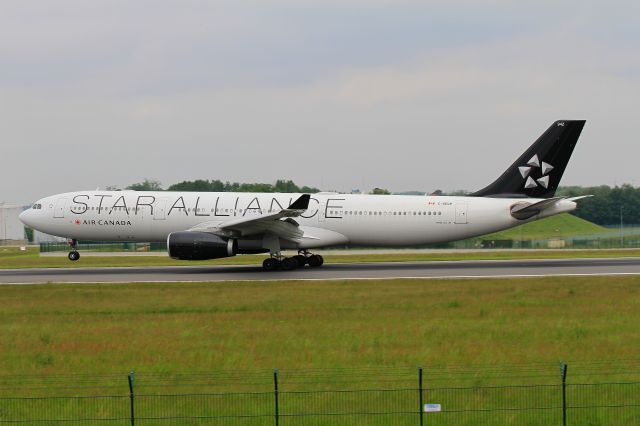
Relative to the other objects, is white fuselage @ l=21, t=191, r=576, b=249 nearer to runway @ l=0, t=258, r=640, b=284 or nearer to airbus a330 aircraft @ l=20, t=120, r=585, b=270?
airbus a330 aircraft @ l=20, t=120, r=585, b=270

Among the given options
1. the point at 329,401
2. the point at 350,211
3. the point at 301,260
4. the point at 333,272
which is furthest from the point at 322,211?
the point at 329,401

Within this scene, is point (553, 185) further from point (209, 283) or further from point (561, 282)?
point (209, 283)

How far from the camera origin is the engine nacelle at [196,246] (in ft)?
125

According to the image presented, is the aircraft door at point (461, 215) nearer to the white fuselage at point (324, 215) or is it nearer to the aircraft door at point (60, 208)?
the white fuselage at point (324, 215)

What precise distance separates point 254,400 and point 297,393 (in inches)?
30.4

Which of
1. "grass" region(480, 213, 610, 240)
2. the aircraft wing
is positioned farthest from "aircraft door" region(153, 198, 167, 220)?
"grass" region(480, 213, 610, 240)

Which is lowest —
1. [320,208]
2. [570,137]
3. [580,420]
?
[580,420]

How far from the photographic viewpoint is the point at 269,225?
39.7 meters

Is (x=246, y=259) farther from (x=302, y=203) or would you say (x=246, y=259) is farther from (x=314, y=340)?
(x=314, y=340)

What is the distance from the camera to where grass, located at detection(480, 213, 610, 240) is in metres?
101

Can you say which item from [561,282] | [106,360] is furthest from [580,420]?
[561,282]

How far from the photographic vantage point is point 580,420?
1331cm

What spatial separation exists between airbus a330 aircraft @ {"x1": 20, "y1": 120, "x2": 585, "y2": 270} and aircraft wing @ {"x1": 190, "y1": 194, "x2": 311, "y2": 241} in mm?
457

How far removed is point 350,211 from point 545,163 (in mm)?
10493
